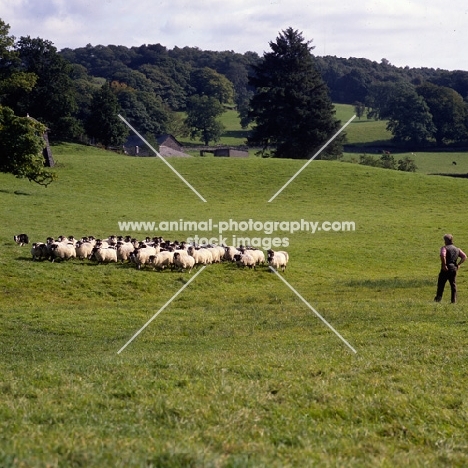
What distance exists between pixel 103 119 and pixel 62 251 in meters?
69.5

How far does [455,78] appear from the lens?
178m

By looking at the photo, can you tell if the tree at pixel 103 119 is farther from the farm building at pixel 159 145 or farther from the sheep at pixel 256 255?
the sheep at pixel 256 255

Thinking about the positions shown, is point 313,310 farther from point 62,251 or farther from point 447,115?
point 447,115

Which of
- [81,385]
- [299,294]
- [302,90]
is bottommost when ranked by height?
[299,294]

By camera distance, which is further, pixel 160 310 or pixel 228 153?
pixel 228 153

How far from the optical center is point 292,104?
9044cm

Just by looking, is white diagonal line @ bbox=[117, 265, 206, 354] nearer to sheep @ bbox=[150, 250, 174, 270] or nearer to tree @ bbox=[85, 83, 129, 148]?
sheep @ bbox=[150, 250, 174, 270]

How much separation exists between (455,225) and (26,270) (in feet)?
100

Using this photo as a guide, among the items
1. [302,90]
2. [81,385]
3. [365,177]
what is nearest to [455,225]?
[365,177]

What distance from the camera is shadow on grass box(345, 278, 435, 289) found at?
27.5 m

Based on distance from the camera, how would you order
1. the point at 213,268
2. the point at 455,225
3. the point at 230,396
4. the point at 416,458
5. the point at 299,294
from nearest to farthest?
the point at 416,458 < the point at 230,396 < the point at 299,294 < the point at 213,268 < the point at 455,225

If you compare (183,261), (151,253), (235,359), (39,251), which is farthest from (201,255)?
(235,359)

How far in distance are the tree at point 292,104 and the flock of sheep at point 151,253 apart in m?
59.8

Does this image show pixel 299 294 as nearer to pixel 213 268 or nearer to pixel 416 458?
pixel 213 268
